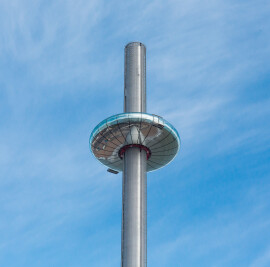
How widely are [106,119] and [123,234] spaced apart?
16291 mm

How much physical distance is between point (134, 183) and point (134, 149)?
6051 millimetres

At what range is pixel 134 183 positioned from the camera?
7369 cm

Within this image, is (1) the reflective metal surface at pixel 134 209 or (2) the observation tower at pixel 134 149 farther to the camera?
(2) the observation tower at pixel 134 149

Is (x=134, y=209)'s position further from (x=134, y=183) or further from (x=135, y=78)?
(x=135, y=78)

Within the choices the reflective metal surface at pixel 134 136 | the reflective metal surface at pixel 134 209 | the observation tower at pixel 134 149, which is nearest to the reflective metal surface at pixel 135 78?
the observation tower at pixel 134 149

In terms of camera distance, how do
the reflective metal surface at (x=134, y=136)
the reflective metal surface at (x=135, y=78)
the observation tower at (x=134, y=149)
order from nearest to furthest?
the observation tower at (x=134, y=149)
the reflective metal surface at (x=134, y=136)
the reflective metal surface at (x=135, y=78)

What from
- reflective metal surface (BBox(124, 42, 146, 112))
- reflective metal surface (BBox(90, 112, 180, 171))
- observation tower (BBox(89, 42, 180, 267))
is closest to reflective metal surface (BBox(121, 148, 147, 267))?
observation tower (BBox(89, 42, 180, 267))

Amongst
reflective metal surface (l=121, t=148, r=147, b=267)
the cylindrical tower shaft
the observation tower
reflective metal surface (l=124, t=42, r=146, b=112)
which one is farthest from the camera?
reflective metal surface (l=124, t=42, r=146, b=112)

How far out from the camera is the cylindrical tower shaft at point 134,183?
68.6 m

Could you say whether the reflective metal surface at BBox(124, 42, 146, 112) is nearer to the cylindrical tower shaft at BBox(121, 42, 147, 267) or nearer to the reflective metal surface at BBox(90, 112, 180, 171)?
the cylindrical tower shaft at BBox(121, 42, 147, 267)

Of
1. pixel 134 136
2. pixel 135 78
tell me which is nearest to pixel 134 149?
pixel 134 136

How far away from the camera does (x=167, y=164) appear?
276ft

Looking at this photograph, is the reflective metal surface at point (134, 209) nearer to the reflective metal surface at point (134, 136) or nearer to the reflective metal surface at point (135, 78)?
the reflective metal surface at point (134, 136)

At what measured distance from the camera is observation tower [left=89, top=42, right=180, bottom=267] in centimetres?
6950
